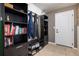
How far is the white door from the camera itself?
3.85m

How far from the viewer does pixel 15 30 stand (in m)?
2.15

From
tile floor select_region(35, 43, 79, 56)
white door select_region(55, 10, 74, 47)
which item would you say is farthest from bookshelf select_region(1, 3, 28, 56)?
white door select_region(55, 10, 74, 47)

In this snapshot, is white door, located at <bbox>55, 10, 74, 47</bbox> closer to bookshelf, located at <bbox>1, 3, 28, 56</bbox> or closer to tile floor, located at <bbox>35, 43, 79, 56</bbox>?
tile floor, located at <bbox>35, 43, 79, 56</bbox>

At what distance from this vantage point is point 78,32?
3398 mm

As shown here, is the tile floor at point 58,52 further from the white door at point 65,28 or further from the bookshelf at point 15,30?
the bookshelf at point 15,30

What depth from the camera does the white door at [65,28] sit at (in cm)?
385

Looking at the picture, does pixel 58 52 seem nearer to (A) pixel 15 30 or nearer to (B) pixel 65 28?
(B) pixel 65 28

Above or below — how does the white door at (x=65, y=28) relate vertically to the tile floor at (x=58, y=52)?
above

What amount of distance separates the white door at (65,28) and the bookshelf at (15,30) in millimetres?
2169

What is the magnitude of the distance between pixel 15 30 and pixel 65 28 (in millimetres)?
2620

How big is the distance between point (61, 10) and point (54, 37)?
1.38 m

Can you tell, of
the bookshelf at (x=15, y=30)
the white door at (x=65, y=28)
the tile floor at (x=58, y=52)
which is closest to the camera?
the bookshelf at (x=15, y=30)

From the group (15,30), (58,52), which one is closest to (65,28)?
(58,52)

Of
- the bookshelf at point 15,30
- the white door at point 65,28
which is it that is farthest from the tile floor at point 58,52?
the bookshelf at point 15,30
